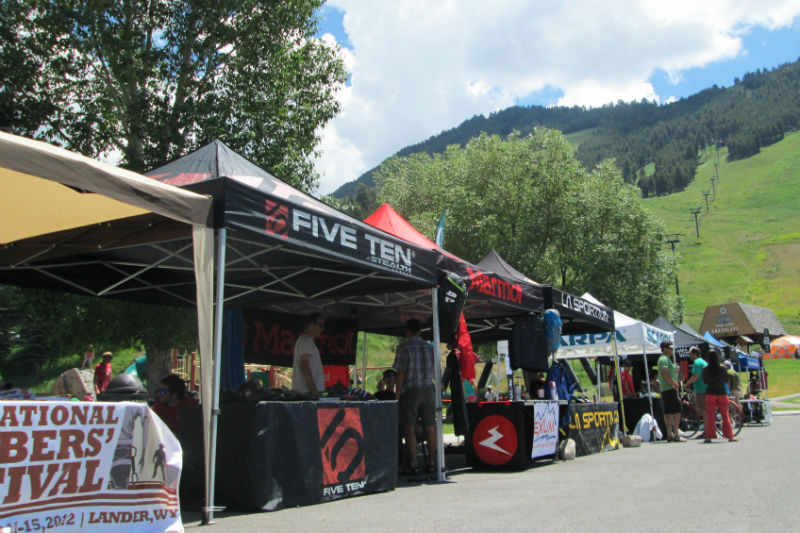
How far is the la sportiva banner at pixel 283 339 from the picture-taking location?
10.9 m

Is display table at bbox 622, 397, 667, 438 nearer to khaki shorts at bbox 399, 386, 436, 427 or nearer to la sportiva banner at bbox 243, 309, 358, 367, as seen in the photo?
la sportiva banner at bbox 243, 309, 358, 367

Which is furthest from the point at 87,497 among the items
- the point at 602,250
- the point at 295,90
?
the point at 602,250

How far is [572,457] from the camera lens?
10.1 meters

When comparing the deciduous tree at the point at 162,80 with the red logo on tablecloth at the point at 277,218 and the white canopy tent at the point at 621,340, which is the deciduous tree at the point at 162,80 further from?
the red logo on tablecloth at the point at 277,218

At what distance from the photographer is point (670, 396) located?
46.0ft

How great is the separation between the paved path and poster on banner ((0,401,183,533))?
46cm

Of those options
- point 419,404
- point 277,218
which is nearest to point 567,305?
point 419,404

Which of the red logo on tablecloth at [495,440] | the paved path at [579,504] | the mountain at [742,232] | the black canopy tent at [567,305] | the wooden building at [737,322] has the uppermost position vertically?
the mountain at [742,232]

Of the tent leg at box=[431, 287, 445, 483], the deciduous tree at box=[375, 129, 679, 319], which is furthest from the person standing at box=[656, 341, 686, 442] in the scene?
the deciduous tree at box=[375, 129, 679, 319]

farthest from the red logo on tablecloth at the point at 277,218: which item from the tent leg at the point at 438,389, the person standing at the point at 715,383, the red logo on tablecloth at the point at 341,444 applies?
the person standing at the point at 715,383

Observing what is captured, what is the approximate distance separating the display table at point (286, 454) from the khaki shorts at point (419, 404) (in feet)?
5.25

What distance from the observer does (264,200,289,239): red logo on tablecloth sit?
5578 mm

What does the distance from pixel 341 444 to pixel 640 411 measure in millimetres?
10436

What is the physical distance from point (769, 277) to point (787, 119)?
374 ft
